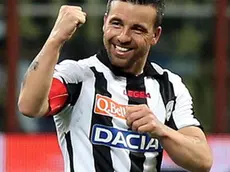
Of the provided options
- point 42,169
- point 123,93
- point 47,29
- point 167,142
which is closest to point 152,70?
point 123,93

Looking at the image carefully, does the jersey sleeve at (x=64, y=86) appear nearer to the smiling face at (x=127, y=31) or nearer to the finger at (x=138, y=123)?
the smiling face at (x=127, y=31)

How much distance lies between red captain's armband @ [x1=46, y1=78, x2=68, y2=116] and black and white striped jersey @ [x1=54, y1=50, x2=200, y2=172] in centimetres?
3

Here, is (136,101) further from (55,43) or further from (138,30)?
(55,43)

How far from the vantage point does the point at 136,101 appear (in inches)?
159

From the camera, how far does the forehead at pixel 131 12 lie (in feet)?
12.8

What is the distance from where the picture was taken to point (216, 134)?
935cm

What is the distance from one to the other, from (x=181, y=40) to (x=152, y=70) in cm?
525

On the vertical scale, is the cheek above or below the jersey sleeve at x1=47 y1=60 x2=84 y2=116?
above

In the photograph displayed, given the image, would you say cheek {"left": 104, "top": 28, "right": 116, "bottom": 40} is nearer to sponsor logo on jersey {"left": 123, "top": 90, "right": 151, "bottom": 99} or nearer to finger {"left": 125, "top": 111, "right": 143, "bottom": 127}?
sponsor logo on jersey {"left": 123, "top": 90, "right": 151, "bottom": 99}

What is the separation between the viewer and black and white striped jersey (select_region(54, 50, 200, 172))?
12.9 feet

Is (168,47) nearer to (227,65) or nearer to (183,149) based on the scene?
(227,65)

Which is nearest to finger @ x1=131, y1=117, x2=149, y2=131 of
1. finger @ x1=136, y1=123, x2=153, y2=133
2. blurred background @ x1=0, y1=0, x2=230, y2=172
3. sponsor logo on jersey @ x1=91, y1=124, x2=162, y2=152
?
finger @ x1=136, y1=123, x2=153, y2=133

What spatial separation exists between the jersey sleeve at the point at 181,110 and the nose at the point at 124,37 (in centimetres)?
37

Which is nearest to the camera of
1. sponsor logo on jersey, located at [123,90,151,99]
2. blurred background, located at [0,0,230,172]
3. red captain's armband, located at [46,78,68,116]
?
red captain's armband, located at [46,78,68,116]
